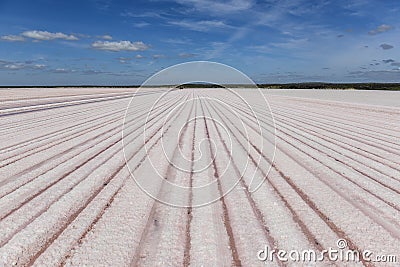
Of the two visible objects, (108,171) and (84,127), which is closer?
(108,171)

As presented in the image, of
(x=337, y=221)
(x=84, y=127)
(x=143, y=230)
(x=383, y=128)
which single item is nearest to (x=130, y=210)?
(x=143, y=230)

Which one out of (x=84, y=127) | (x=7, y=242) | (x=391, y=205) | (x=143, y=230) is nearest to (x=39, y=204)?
(x=7, y=242)

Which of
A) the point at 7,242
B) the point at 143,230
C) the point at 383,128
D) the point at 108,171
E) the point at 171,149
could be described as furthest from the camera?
the point at 383,128

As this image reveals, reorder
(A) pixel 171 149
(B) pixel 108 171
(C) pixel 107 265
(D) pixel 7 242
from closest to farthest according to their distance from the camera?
1. (C) pixel 107 265
2. (D) pixel 7 242
3. (B) pixel 108 171
4. (A) pixel 171 149

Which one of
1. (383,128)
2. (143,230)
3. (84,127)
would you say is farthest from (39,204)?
(383,128)

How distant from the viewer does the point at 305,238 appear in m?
2.46

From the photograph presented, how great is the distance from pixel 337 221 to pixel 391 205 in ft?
2.30

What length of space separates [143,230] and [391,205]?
7.47ft

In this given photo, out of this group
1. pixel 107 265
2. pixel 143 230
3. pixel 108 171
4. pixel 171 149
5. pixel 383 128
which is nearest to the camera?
pixel 107 265

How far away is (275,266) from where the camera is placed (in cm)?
215

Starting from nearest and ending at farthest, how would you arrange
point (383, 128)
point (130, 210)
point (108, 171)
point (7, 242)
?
point (7, 242) < point (130, 210) < point (108, 171) < point (383, 128)

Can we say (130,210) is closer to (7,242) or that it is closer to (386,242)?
(7,242)

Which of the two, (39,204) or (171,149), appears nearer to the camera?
(39,204)

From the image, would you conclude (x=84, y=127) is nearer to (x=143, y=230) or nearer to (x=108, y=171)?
(x=108, y=171)
